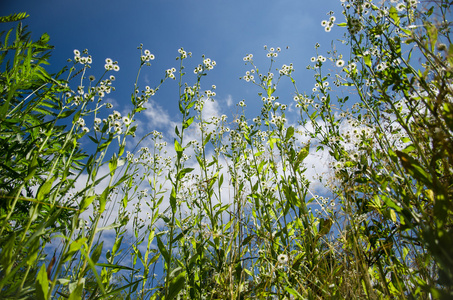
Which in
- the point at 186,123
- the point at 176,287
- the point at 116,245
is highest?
the point at 186,123

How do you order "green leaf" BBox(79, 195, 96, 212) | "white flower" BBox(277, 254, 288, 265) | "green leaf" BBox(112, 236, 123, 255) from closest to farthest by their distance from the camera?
"green leaf" BBox(79, 195, 96, 212)
"white flower" BBox(277, 254, 288, 265)
"green leaf" BBox(112, 236, 123, 255)

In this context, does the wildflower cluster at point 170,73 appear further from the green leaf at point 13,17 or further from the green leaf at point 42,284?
the green leaf at point 42,284

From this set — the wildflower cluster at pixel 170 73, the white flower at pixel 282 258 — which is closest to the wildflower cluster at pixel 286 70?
the wildflower cluster at pixel 170 73

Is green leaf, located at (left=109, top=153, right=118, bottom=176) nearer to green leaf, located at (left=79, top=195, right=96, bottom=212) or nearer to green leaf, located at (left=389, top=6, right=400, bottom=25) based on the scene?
green leaf, located at (left=79, top=195, right=96, bottom=212)

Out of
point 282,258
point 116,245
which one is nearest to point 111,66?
point 116,245

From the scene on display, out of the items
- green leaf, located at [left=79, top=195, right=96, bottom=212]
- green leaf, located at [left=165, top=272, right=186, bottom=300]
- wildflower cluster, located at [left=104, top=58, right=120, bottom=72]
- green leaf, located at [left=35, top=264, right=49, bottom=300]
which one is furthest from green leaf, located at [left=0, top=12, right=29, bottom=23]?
green leaf, located at [left=165, top=272, right=186, bottom=300]

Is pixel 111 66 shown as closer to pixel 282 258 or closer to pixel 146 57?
pixel 146 57

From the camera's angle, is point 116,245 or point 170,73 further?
point 170,73

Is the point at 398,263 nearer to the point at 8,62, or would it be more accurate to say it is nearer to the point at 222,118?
the point at 222,118

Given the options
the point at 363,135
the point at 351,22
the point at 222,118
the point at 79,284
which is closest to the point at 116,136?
the point at 79,284

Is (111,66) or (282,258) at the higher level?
(111,66)

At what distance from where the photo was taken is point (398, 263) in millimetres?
1467

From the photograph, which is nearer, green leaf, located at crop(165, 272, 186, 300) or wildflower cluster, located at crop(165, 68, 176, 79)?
green leaf, located at crop(165, 272, 186, 300)

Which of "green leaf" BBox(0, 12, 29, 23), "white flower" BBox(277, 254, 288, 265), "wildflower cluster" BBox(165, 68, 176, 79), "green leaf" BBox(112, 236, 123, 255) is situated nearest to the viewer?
"white flower" BBox(277, 254, 288, 265)
